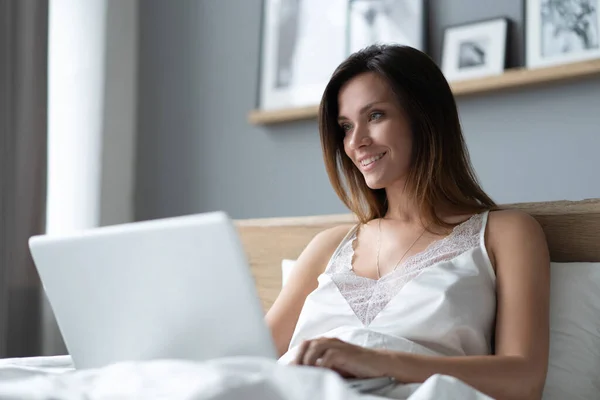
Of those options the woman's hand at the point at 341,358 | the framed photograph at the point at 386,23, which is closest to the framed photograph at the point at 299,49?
the framed photograph at the point at 386,23

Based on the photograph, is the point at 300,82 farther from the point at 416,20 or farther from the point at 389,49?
Answer: the point at 389,49

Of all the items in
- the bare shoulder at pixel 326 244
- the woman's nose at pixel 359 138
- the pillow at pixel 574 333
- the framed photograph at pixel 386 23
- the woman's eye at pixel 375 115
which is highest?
the framed photograph at pixel 386 23

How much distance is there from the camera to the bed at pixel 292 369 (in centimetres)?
92

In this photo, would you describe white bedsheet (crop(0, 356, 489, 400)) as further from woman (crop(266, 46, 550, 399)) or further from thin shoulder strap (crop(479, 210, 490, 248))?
thin shoulder strap (crop(479, 210, 490, 248))

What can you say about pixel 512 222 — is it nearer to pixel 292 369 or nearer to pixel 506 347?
pixel 506 347

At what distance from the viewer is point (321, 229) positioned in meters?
2.11

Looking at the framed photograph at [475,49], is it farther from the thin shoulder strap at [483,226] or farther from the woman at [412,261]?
the thin shoulder strap at [483,226]

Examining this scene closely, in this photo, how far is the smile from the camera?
1716 millimetres

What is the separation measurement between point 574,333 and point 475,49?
1.00 metres

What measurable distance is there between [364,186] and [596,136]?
643mm

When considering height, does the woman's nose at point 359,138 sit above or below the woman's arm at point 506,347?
above

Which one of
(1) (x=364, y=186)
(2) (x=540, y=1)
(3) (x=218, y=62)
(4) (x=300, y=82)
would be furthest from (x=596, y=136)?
Result: (3) (x=218, y=62)

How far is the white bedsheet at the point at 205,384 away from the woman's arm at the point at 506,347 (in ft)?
0.71

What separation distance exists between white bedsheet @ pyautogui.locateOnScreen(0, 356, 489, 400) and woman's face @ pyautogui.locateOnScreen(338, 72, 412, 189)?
2.49 ft
